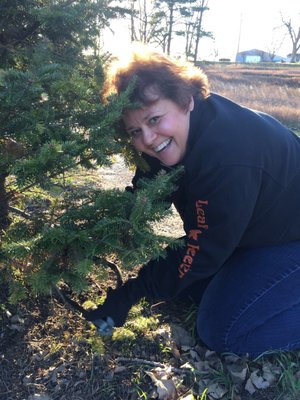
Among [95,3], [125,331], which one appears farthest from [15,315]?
[95,3]

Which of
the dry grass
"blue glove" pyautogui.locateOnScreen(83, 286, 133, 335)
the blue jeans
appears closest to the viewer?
"blue glove" pyautogui.locateOnScreen(83, 286, 133, 335)

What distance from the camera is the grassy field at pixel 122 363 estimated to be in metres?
1.91

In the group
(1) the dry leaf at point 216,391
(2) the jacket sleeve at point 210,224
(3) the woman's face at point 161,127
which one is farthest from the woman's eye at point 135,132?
(1) the dry leaf at point 216,391

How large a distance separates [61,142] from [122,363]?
1.19 meters

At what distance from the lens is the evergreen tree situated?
1.53 meters

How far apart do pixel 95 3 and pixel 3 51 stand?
50 cm

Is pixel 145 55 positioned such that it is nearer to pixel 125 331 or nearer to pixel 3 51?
pixel 3 51

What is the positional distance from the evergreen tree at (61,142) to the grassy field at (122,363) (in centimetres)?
31

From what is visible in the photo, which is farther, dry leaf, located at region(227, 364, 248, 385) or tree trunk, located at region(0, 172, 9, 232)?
tree trunk, located at region(0, 172, 9, 232)

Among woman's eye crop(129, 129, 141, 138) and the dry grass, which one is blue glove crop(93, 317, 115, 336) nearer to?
woman's eye crop(129, 129, 141, 138)

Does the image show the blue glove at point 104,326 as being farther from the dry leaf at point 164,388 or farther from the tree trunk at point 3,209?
the tree trunk at point 3,209

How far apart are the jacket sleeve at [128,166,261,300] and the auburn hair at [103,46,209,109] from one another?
448 millimetres

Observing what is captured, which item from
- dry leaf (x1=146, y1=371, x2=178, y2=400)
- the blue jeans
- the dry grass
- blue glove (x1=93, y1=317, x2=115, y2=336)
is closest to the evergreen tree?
blue glove (x1=93, y1=317, x2=115, y2=336)

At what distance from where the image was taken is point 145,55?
2039mm
